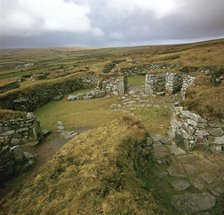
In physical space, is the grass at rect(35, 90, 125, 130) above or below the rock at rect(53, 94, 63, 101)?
above

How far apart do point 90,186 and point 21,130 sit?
887 centimetres

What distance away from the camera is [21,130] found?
1309cm

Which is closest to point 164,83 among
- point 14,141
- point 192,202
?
point 14,141

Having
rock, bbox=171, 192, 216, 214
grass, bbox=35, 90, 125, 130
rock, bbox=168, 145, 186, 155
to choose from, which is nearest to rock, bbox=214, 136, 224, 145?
rock, bbox=168, 145, 186, 155

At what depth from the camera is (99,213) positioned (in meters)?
4.90

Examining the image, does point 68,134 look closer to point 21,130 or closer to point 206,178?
point 21,130

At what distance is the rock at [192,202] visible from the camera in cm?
646

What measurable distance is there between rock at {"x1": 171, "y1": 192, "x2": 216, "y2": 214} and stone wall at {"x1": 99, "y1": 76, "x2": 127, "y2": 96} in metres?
16.9

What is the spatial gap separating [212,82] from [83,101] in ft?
40.0

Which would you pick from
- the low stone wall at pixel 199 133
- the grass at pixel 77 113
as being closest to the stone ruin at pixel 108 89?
the grass at pixel 77 113

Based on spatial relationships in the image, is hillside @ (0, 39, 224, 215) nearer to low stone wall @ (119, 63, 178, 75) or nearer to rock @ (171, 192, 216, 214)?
rock @ (171, 192, 216, 214)

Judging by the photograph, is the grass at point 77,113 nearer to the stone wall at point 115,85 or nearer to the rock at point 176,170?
the stone wall at point 115,85

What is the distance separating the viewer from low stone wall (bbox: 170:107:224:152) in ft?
32.4

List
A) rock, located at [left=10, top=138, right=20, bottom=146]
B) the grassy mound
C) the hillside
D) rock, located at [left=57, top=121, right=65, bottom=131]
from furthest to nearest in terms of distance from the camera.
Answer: rock, located at [left=57, top=121, right=65, bottom=131] → rock, located at [left=10, top=138, right=20, bottom=146] → the hillside → the grassy mound
